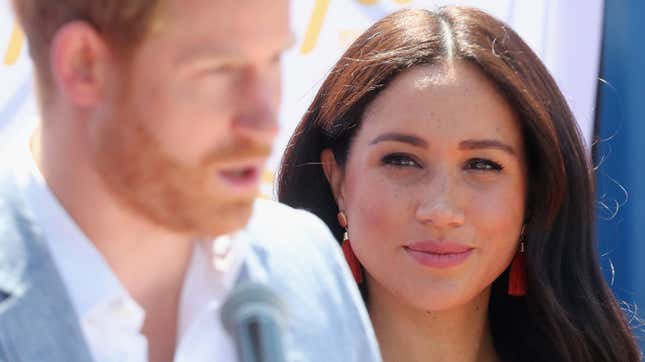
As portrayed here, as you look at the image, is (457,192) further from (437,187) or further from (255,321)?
(255,321)

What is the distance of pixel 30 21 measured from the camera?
3.99ft

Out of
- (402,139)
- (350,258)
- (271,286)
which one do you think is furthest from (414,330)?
(271,286)

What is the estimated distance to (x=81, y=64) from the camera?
1.21 m

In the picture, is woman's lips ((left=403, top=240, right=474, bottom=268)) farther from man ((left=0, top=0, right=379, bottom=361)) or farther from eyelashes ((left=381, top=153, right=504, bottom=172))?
man ((left=0, top=0, right=379, bottom=361))

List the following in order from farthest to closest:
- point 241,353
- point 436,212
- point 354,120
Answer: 1. point 354,120
2. point 436,212
3. point 241,353

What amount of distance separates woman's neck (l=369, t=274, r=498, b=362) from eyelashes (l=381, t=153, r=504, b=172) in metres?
0.29

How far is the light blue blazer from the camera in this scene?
3.93 feet

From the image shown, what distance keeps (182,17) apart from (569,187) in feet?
5.05

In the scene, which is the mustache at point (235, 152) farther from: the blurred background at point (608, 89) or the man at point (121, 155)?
the blurred background at point (608, 89)

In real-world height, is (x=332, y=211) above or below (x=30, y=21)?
below

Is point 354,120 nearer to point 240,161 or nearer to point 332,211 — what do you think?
point 332,211

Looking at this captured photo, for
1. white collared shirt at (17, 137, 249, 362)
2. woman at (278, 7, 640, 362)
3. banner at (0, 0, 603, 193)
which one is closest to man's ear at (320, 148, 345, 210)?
woman at (278, 7, 640, 362)

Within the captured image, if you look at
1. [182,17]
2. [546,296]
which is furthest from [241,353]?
[546,296]

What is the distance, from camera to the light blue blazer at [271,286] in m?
1.20
